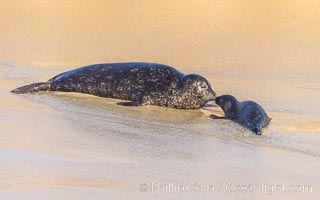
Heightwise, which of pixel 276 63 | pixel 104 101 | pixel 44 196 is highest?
pixel 276 63

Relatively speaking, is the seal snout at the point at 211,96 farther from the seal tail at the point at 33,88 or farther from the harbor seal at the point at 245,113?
the seal tail at the point at 33,88

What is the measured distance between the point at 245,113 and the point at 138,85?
1.29 metres

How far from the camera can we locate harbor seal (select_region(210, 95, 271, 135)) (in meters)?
6.18

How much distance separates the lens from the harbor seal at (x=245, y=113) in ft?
20.3

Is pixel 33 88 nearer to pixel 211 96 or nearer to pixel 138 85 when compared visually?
pixel 138 85

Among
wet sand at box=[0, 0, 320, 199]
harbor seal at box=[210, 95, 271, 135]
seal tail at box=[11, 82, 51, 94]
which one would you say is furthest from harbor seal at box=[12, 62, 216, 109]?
harbor seal at box=[210, 95, 271, 135]

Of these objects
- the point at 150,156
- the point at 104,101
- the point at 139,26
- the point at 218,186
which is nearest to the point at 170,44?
the point at 139,26

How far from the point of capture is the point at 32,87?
7.32 m

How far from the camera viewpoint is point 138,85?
7.39 meters

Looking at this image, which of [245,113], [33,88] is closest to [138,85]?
[33,88]

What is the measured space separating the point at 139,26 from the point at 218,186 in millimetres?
6716

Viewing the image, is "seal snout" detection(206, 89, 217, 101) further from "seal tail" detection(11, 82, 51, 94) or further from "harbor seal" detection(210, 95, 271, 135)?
"seal tail" detection(11, 82, 51, 94)

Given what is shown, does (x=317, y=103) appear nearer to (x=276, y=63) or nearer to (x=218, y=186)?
(x=276, y=63)

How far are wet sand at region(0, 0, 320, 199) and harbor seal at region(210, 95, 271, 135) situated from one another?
0.08m
